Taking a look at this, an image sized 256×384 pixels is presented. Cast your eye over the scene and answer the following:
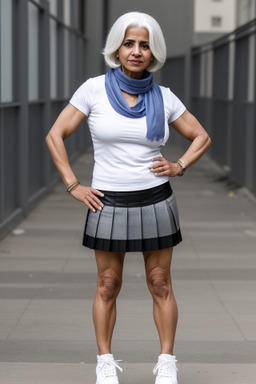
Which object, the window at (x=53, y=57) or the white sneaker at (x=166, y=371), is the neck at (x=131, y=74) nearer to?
the white sneaker at (x=166, y=371)

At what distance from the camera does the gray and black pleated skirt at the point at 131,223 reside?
4.10 meters

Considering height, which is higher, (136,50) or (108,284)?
(136,50)

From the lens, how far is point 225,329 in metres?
5.66

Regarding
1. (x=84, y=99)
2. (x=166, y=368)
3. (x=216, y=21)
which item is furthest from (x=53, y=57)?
(x=166, y=368)

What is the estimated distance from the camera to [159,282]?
164 inches

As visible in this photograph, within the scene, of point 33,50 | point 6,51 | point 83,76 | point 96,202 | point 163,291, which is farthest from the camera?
point 83,76

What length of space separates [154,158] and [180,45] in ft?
80.1

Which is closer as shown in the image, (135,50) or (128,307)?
(135,50)

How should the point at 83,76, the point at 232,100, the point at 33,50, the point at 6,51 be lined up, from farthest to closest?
the point at 83,76
the point at 232,100
the point at 33,50
the point at 6,51

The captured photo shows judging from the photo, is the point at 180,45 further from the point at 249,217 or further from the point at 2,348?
the point at 2,348

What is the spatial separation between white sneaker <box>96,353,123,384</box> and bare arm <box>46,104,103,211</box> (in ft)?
2.42

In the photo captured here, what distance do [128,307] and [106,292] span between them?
2.13m

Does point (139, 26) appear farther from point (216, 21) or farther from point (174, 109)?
point (216, 21)

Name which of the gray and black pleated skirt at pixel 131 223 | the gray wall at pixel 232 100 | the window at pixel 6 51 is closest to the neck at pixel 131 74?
the gray and black pleated skirt at pixel 131 223
